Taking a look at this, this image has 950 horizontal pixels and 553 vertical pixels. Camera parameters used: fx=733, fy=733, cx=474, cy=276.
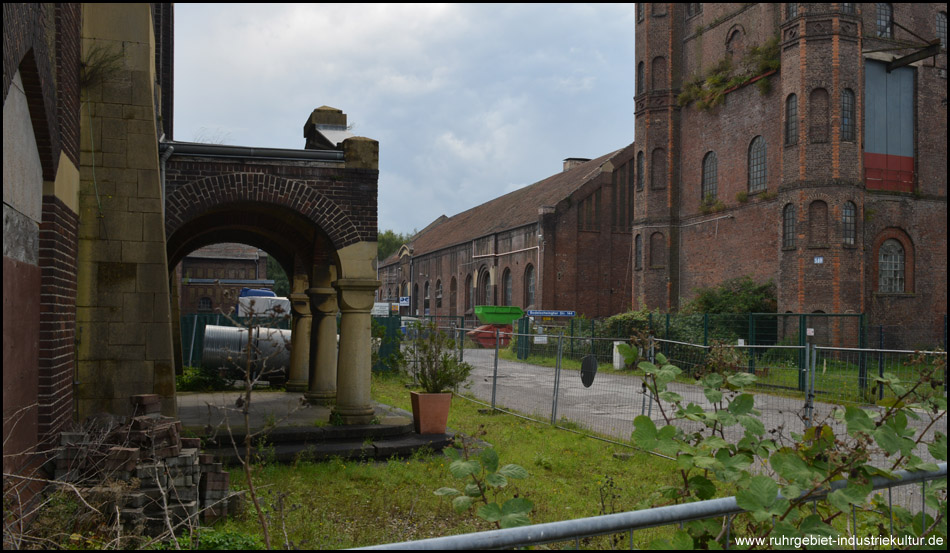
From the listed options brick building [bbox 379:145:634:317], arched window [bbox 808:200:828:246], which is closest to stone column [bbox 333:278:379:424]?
arched window [bbox 808:200:828:246]

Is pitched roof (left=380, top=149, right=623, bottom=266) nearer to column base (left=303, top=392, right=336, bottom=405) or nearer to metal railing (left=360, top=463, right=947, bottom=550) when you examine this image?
column base (left=303, top=392, right=336, bottom=405)

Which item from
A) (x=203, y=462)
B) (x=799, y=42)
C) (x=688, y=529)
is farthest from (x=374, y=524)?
(x=799, y=42)

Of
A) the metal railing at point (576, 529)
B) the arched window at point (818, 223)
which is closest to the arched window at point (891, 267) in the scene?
the arched window at point (818, 223)

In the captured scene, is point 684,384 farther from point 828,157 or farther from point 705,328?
point 828,157

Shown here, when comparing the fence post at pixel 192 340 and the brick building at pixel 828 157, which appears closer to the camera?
the fence post at pixel 192 340

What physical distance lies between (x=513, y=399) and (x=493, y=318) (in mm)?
20895

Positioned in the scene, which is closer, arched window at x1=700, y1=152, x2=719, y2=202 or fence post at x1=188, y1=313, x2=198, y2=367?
fence post at x1=188, y1=313, x2=198, y2=367

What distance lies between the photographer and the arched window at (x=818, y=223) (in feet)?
79.4

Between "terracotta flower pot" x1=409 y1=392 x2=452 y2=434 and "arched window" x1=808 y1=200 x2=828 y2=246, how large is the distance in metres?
18.3

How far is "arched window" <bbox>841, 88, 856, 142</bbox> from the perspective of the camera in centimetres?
2419

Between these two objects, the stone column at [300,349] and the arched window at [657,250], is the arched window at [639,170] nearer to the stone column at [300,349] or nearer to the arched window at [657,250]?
the arched window at [657,250]

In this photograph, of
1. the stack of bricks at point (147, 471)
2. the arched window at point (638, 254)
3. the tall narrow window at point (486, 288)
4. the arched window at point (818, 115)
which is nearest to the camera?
the stack of bricks at point (147, 471)

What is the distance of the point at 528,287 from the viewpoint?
134ft

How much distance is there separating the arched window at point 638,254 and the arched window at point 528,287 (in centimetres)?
839
